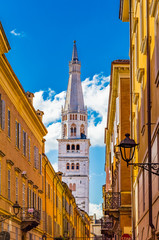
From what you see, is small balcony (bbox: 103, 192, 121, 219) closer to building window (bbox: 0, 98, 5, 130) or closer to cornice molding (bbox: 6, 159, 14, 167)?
cornice molding (bbox: 6, 159, 14, 167)

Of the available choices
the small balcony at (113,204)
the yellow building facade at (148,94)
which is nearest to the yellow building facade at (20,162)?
the small balcony at (113,204)

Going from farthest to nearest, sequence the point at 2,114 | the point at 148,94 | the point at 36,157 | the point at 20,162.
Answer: the point at 36,157
the point at 20,162
the point at 2,114
the point at 148,94

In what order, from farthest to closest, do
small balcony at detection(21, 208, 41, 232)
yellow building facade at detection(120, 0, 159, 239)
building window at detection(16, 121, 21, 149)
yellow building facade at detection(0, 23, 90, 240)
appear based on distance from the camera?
small balcony at detection(21, 208, 41, 232) → building window at detection(16, 121, 21, 149) → yellow building facade at detection(0, 23, 90, 240) → yellow building facade at detection(120, 0, 159, 239)

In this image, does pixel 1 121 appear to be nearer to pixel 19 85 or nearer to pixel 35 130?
pixel 19 85

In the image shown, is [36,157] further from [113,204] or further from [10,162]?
[10,162]

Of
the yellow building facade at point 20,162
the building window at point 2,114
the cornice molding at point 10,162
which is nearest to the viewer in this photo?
the building window at point 2,114

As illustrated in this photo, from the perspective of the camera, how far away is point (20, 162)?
33.3m

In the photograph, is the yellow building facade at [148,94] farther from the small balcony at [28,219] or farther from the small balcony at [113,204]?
the small balcony at [28,219]

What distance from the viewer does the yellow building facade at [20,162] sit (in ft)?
90.7

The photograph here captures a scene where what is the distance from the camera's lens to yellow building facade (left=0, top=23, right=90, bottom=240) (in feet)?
90.7

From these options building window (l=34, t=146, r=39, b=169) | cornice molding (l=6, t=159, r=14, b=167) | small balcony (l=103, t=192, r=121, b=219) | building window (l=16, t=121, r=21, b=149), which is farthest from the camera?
building window (l=34, t=146, r=39, b=169)

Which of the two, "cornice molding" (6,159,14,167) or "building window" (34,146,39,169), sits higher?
"building window" (34,146,39,169)

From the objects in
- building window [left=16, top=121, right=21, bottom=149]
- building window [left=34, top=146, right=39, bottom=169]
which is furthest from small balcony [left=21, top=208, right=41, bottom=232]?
building window [left=34, top=146, right=39, bottom=169]

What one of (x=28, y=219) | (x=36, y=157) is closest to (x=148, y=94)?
(x=28, y=219)
